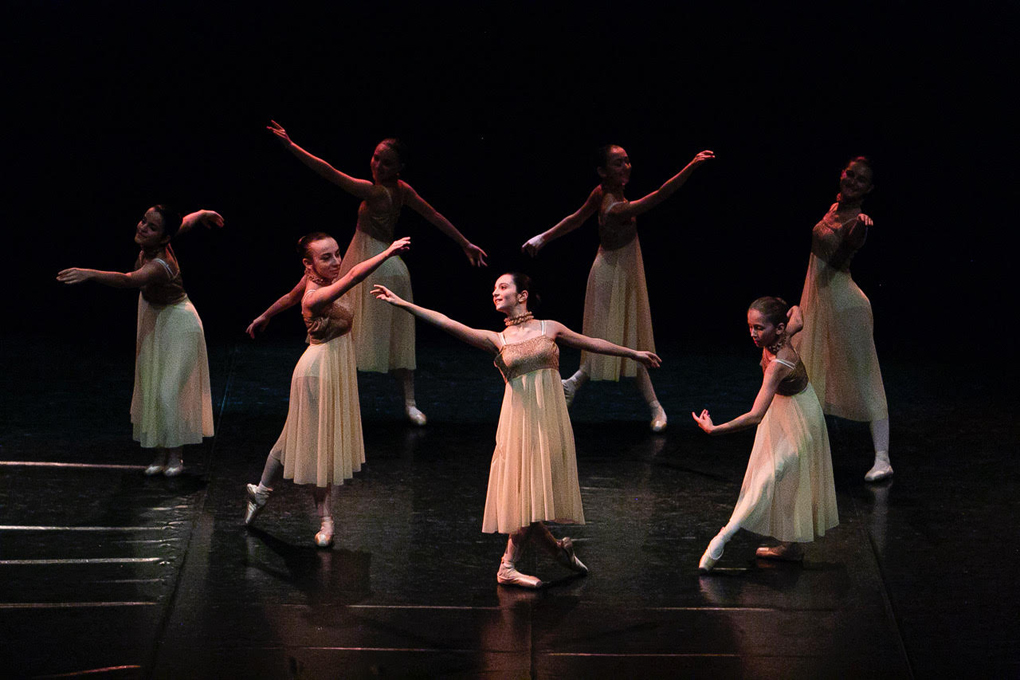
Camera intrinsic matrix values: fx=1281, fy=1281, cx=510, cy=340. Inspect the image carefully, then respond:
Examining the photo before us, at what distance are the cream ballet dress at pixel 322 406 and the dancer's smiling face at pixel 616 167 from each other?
187 centimetres

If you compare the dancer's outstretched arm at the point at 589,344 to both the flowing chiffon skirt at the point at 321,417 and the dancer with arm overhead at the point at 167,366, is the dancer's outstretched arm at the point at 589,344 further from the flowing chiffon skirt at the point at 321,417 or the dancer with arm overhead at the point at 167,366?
the dancer with arm overhead at the point at 167,366

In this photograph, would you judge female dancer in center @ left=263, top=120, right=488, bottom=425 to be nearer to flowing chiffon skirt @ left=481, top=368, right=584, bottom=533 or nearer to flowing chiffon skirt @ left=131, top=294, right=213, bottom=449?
flowing chiffon skirt @ left=131, top=294, right=213, bottom=449

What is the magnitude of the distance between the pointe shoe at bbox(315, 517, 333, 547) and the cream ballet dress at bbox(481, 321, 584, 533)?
744 millimetres

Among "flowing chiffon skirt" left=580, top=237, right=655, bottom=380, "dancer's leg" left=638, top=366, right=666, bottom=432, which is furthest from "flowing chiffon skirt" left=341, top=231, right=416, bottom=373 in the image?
"dancer's leg" left=638, top=366, right=666, bottom=432

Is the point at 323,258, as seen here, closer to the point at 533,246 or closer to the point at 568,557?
the point at 568,557

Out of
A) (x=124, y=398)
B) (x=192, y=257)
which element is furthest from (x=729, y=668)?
(x=192, y=257)

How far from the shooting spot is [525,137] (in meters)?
8.31

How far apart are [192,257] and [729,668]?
231 inches

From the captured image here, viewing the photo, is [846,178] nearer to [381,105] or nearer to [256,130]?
[381,105]

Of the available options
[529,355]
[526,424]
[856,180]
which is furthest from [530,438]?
[856,180]

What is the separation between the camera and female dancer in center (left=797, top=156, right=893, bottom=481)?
5.46 metres

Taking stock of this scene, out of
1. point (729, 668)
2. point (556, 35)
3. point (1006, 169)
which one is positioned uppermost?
point (556, 35)

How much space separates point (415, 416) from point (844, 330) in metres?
2.08

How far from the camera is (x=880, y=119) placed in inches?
318
